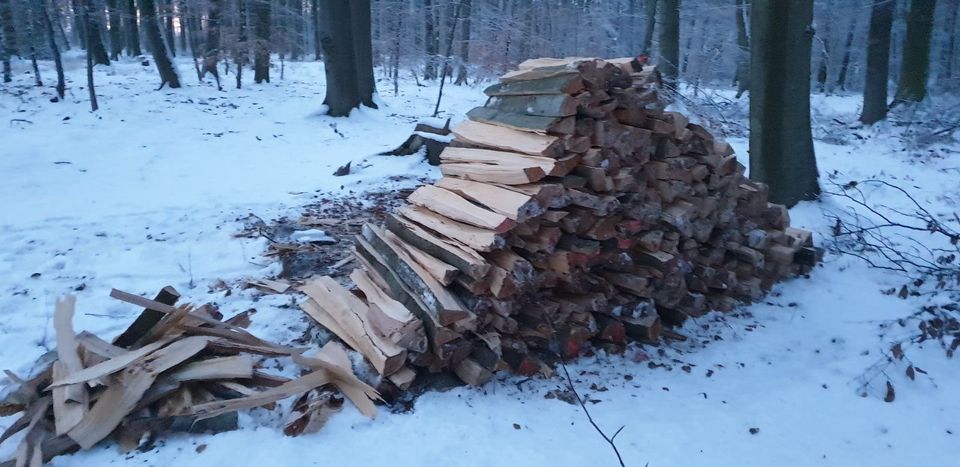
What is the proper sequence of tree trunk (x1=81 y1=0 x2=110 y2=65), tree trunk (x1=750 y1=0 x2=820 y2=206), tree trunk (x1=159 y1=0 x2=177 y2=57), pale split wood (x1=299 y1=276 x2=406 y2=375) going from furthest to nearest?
tree trunk (x1=159 y1=0 x2=177 y2=57)
tree trunk (x1=81 y1=0 x2=110 y2=65)
tree trunk (x1=750 y1=0 x2=820 y2=206)
pale split wood (x1=299 y1=276 x2=406 y2=375)

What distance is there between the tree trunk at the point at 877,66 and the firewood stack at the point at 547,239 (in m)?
10.4

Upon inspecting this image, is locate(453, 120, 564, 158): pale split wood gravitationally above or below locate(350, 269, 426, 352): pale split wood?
above

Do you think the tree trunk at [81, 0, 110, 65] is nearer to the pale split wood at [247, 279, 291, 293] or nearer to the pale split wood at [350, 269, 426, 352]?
the pale split wood at [247, 279, 291, 293]

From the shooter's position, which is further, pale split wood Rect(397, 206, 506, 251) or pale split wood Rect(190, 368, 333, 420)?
pale split wood Rect(397, 206, 506, 251)

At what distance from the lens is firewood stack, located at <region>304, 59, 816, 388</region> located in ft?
12.4

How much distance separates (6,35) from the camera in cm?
1447

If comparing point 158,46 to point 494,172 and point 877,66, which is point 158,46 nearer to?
point 494,172

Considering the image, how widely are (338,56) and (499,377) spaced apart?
432 inches

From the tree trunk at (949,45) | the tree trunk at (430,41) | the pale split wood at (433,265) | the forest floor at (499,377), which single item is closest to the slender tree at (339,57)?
the forest floor at (499,377)

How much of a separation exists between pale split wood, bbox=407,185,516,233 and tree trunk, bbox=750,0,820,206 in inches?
165

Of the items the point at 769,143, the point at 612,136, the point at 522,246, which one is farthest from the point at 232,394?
the point at 769,143

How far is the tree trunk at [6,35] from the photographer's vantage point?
558 inches

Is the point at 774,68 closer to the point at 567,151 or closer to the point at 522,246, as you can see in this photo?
the point at 567,151

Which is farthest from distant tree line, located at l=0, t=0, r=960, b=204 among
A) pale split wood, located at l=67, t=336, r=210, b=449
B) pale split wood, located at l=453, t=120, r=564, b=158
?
pale split wood, located at l=67, t=336, r=210, b=449
